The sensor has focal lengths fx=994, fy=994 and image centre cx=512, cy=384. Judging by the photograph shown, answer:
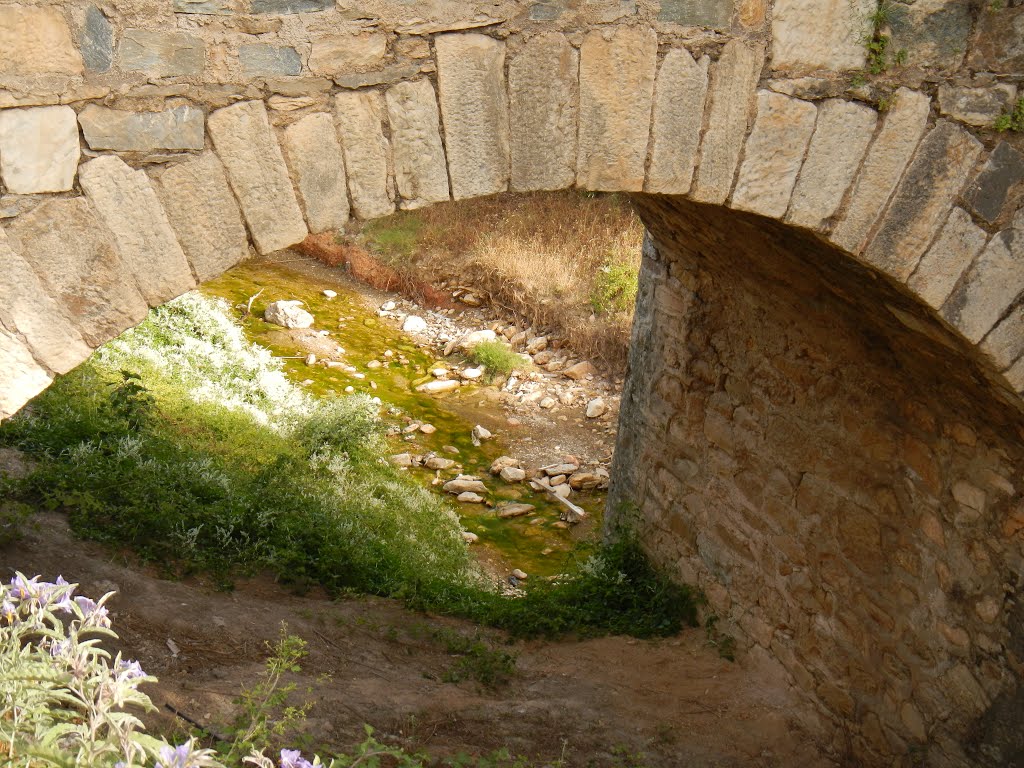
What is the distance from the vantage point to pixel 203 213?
2.50 metres

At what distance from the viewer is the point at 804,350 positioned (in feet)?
13.6

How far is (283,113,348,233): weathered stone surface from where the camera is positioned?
2.57 m

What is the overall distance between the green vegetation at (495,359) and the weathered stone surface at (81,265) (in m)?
7.34

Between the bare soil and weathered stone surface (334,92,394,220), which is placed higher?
weathered stone surface (334,92,394,220)

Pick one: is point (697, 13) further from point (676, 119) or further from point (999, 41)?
point (999, 41)

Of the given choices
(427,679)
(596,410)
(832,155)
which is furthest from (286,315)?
(832,155)

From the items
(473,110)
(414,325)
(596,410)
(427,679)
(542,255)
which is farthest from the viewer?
(542,255)

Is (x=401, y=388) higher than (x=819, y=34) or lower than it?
lower

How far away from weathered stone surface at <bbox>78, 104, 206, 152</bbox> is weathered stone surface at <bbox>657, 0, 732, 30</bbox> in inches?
50.8

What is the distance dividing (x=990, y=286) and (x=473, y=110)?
1571mm

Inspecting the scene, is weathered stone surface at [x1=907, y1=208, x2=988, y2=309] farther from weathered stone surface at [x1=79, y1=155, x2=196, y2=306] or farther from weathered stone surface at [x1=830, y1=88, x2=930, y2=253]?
weathered stone surface at [x1=79, y1=155, x2=196, y2=306]

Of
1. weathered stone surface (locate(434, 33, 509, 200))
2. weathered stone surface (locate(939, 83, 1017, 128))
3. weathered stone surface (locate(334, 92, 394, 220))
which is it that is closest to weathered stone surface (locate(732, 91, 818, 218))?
weathered stone surface (locate(939, 83, 1017, 128))

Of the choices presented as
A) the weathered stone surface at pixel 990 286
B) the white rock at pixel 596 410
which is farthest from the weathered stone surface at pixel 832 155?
the white rock at pixel 596 410

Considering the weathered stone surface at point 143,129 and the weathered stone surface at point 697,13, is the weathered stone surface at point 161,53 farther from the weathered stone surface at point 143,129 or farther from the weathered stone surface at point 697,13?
the weathered stone surface at point 697,13
